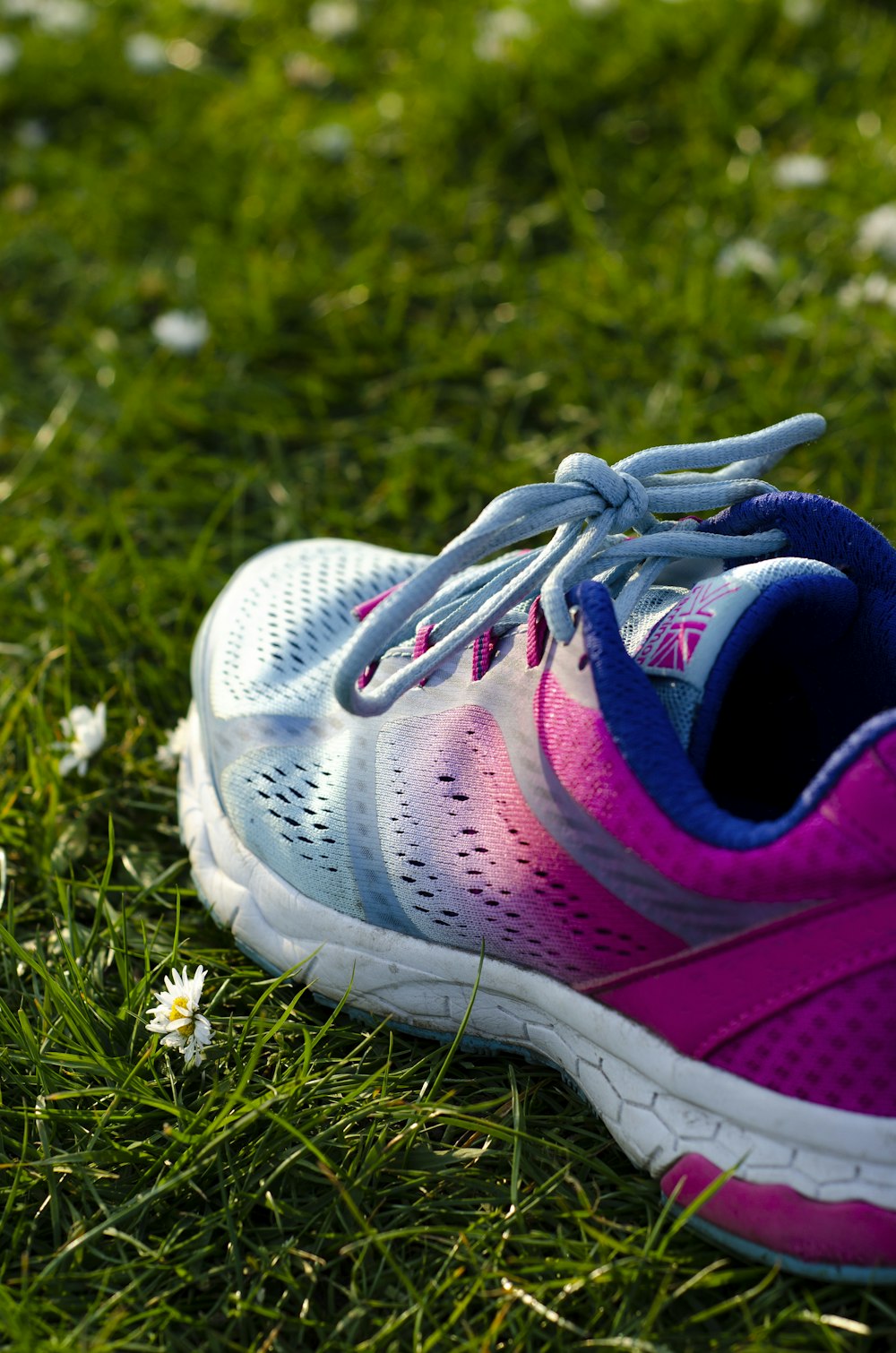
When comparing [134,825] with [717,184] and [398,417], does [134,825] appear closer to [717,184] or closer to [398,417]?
[398,417]

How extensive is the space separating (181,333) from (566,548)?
183 cm

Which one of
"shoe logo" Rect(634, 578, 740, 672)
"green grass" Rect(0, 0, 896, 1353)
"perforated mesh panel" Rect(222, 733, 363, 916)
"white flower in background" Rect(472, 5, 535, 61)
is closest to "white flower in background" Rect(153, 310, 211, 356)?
"green grass" Rect(0, 0, 896, 1353)

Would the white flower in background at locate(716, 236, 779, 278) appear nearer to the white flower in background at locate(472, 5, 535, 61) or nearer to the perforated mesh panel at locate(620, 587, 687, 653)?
the white flower in background at locate(472, 5, 535, 61)

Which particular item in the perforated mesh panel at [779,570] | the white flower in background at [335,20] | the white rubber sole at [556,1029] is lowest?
the white rubber sole at [556,1029]

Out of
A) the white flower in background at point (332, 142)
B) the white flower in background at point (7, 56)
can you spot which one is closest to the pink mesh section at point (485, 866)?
the white flower in background at point (332, 142)

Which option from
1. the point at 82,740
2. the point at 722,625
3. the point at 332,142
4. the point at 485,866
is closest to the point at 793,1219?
the point at 485,866

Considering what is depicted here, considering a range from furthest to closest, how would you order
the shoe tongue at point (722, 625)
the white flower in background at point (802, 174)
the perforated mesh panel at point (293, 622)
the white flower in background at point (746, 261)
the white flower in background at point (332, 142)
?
the white flower in background at point (332, 142) < the white flower in background at point (802, 174) < the white flower in background at point (746, 261) < the perforated mesh panel at point (293, 622) < the shoe tongue at point (722, 625)

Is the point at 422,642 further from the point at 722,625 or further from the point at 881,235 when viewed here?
the point at 881,235

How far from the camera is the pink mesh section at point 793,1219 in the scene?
1.22 meters

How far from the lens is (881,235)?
2.94 metres

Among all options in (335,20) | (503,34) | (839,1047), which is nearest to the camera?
(839,1047)

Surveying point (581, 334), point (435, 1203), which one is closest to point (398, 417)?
point (581, 334)

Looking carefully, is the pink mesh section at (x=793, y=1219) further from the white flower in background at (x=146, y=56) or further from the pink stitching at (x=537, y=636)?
the white flower in background at (x=146, y=56)

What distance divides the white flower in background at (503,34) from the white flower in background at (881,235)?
4.40 ft
